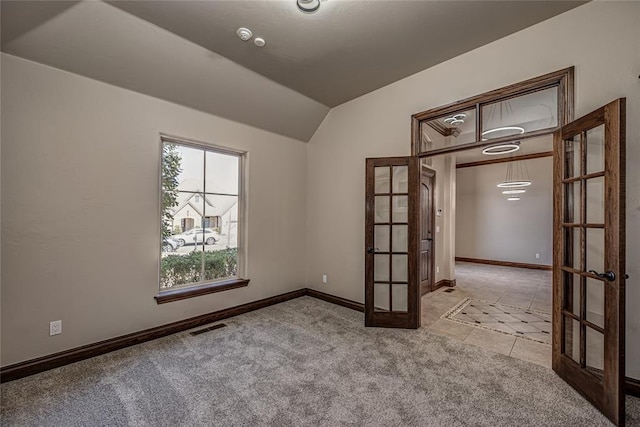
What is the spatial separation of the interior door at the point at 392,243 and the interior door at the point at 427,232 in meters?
1.60

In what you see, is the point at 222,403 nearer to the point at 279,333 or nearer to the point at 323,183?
the point at 279,333

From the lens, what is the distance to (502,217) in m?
8.00

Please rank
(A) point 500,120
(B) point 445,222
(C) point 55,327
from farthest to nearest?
(B) point 445,222 < (A) point 500,120 < (C) point 55,327

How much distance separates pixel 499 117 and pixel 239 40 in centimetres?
284

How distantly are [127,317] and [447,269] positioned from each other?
5360 mm

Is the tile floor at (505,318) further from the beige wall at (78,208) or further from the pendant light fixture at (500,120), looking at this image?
the beige wall at (78,208)

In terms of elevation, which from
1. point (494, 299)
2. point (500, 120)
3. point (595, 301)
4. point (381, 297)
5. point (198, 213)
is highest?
point (500, 120)

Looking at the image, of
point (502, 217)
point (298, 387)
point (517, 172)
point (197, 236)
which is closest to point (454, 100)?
point (298, 387)

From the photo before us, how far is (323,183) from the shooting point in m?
4.58

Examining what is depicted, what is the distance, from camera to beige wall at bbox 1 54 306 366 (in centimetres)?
232

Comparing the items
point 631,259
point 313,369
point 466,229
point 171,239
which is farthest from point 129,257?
point 466,229

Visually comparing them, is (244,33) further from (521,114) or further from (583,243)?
(583,243)

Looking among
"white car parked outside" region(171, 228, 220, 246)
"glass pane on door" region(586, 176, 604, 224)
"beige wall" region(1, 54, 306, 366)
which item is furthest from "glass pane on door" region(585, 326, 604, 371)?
"white car parked outside" region(171, 228, 220, 246)

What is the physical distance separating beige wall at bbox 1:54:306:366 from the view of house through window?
22cm
